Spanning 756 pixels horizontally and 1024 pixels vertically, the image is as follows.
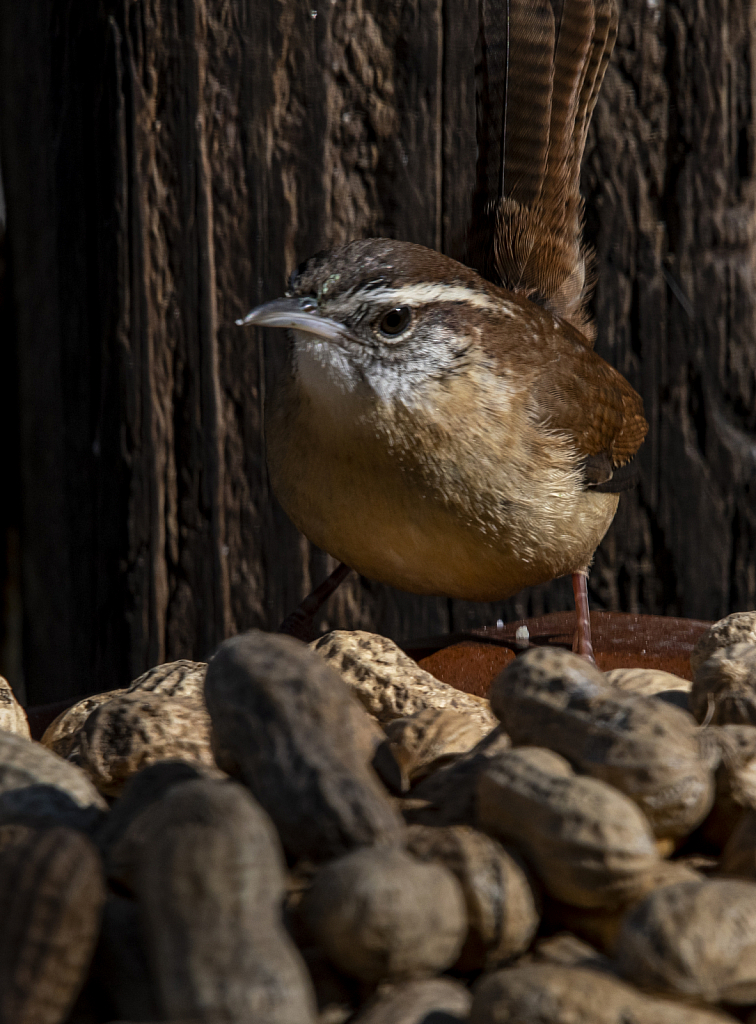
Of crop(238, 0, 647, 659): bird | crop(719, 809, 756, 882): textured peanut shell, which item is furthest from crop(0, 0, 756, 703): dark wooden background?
crop(719, 809, 756, 882): textured peanut shell

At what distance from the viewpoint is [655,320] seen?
10.5 ft

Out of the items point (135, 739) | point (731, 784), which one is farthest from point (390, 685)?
point (731, 784)

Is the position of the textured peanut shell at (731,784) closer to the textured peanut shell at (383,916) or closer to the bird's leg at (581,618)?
the textured peanut shell at (383,916)

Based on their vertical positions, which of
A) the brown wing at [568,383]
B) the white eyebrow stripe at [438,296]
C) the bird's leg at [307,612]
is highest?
the white eyebrow stripe at [438,296]

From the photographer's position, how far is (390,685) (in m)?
1.83

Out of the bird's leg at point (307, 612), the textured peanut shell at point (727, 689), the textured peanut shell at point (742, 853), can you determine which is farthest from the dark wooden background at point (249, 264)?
the textured peanut shell at point (742, 853)

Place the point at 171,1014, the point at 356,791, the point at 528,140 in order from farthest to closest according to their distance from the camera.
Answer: the point at 528,140
the point at 356,791
the point at 171,1014

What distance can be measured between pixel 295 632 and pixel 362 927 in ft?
6.08

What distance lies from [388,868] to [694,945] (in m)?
0.28

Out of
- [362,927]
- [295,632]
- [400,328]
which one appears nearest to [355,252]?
[400,328]

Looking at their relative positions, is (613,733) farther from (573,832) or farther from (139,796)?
(139,796)

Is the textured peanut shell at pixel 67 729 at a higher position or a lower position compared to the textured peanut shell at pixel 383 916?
lower

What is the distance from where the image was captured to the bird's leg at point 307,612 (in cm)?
277

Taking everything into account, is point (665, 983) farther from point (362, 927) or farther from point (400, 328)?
point (400, 328)
